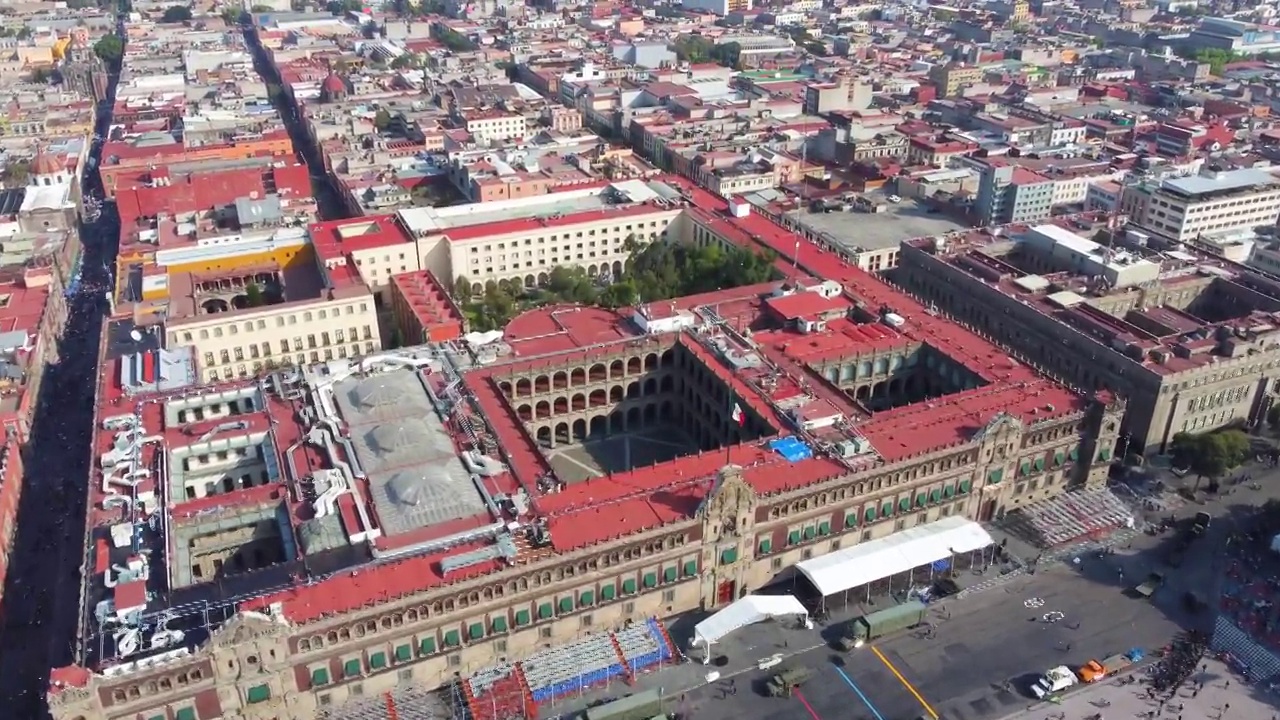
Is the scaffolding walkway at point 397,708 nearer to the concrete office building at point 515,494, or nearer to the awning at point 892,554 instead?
the concrete office building at point 515,494

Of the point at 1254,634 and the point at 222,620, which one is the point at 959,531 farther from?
the point at 222,620

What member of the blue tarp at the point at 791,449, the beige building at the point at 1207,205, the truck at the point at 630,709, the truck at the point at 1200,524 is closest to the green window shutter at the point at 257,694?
A: the truck at the point at 630,709

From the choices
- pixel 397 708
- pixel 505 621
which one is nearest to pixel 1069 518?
pixel 505 621

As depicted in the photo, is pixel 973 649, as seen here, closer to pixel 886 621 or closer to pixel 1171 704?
pixel 886 621

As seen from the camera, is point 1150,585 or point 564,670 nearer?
point 564,670

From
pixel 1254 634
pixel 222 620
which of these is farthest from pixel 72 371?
pixel 1254 634

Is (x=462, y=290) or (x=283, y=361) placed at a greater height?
(x=462, y=290)
